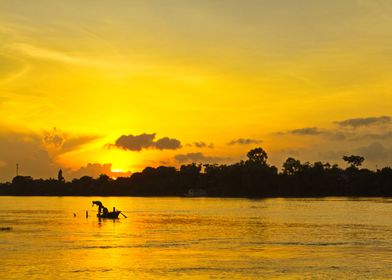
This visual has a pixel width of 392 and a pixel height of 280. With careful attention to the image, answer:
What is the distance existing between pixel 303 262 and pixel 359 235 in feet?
93.9

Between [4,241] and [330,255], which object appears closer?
[330,255]

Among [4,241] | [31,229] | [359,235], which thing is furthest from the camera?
[31,229]

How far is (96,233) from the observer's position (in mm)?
81875

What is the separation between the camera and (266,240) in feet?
233

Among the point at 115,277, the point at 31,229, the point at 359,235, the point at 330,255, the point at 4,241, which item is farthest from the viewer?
the point at 31,229

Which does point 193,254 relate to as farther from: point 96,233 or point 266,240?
point 96,233

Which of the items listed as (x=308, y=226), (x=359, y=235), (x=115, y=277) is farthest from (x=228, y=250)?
(x=308, y=226)

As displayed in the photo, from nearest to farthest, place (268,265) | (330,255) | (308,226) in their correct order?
(268,265) < (330,255) < (308,226)

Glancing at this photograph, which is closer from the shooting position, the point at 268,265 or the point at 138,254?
the point at 268,265

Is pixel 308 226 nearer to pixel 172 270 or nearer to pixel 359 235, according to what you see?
pixel 359 235

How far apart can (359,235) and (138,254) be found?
106 feet

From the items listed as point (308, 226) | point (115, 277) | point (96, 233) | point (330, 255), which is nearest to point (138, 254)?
point (115, 277)

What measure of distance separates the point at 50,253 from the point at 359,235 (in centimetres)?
3831

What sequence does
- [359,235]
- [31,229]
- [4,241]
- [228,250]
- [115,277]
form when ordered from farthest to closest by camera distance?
1. [31,229]
2. [359,235]
3. [4,241]
4. [228,250]
5. [115,277]
